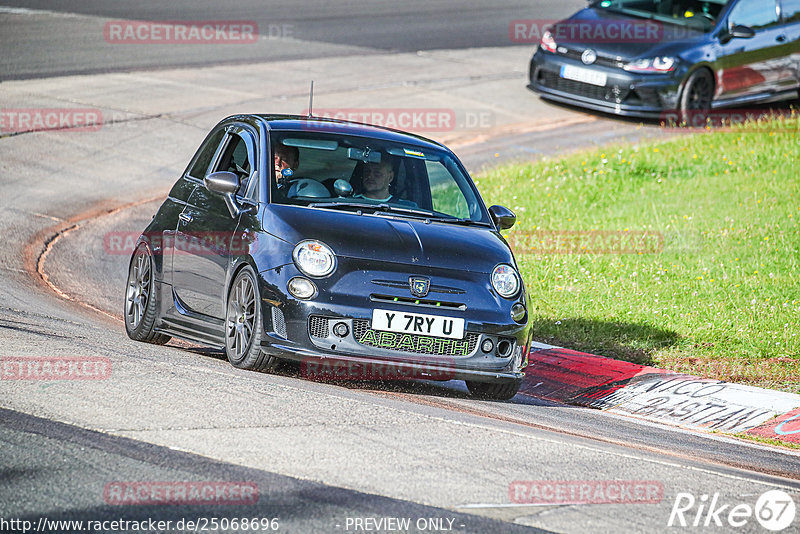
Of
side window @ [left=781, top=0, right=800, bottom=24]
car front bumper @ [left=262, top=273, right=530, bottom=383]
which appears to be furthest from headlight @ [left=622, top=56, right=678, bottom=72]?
car front bumper @ [left=262, top=273, right=530, bottom=383]

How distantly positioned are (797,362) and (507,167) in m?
7.19

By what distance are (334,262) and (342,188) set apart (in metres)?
1.03

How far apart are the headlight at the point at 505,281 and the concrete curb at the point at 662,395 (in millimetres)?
1524

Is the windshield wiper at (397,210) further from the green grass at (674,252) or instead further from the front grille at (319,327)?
the green grass at (674,252)

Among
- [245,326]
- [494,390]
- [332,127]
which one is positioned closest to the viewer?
[245,326]

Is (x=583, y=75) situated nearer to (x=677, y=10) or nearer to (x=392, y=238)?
(x=677, y=10)

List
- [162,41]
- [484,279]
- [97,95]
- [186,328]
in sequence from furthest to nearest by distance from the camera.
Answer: [162,41] < [97,95] < [186,328] < [484,279]

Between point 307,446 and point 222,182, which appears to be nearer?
point 307,446

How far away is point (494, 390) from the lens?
8.19m

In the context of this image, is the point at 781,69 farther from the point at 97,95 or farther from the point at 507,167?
the point at 97,95

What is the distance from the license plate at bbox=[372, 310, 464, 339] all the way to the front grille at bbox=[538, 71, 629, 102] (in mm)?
11877

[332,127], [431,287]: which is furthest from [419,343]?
[332,127]

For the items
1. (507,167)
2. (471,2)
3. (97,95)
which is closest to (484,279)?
(507,167)

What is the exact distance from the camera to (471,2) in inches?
1179
